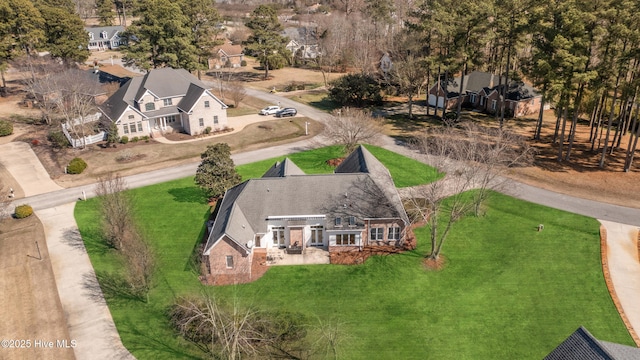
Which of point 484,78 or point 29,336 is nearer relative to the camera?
point 29,336

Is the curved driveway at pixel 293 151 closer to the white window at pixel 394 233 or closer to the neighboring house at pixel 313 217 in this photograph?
the neighboring house at pixel 313 217

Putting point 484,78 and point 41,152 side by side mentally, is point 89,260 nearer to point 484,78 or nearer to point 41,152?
point 41,152

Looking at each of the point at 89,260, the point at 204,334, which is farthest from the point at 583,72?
the point at 89,260

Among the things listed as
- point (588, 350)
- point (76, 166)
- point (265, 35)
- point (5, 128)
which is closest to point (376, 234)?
point (588, 350)

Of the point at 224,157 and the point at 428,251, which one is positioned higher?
the point at 224,157

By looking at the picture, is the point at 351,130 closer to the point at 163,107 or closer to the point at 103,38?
the point at 163,107

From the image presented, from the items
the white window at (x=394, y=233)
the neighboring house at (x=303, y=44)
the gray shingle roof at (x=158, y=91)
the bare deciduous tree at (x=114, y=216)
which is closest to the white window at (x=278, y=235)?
the white window at (x=394, y=233)
